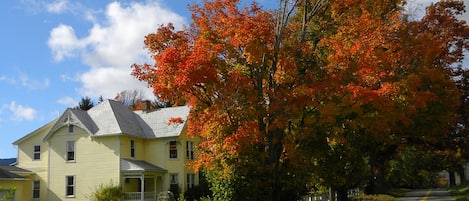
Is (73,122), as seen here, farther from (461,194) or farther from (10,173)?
(461,194)

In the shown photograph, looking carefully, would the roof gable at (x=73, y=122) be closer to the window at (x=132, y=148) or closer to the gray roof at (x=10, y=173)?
the window at (x=132, y=148)

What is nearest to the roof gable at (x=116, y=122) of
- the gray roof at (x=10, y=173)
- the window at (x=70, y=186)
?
the gray roof at (x=10, y=173)

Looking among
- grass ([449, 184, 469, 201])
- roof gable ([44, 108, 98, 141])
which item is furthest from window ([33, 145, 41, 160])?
grass ([449, 184, 469, 201])

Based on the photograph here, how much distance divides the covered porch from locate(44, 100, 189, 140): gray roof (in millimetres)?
2521

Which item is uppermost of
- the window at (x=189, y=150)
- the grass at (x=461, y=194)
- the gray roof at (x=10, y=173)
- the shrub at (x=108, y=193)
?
the window at (x=189, y=150)

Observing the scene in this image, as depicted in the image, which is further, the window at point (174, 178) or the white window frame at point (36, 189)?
the window at point (174, 178)

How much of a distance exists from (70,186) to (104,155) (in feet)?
12.9

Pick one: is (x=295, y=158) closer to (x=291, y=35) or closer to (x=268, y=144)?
(x=268, y=144)

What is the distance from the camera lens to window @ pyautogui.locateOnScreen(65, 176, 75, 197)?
38.8 meters

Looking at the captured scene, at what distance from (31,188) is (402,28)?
3116 cm

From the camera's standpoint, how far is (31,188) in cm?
3978

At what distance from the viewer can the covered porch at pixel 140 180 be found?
37.3 meters

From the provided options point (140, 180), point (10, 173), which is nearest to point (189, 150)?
point (140, 180)

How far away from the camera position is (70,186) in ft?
128
